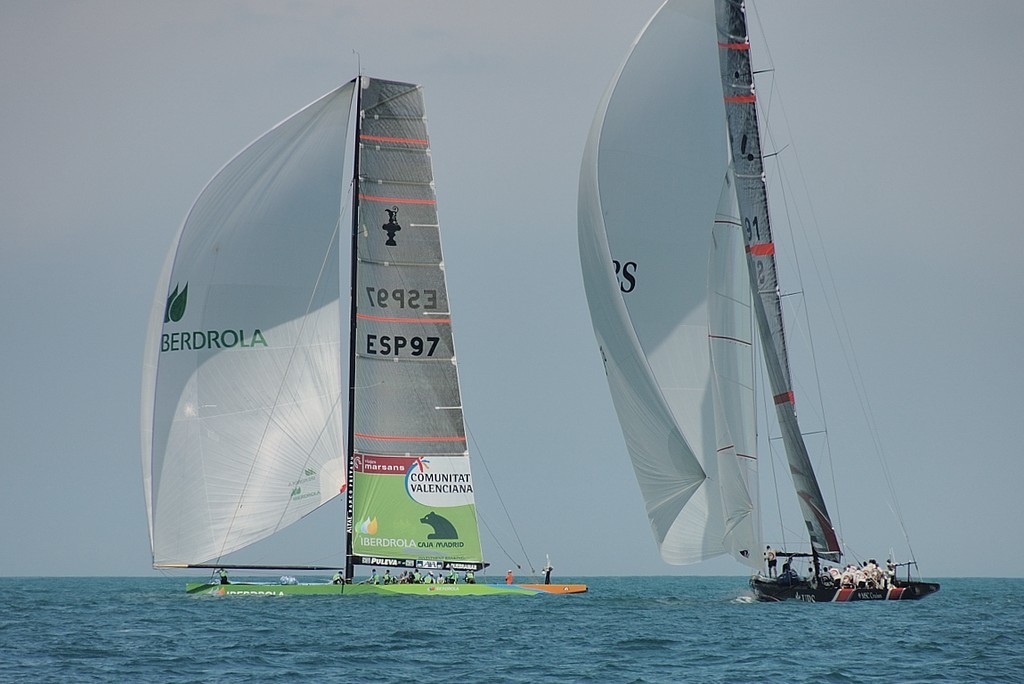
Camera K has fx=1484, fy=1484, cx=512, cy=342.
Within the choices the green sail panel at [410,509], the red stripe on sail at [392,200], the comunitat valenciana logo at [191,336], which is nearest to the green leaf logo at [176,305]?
the comunitat valenciana logo at [191,336]

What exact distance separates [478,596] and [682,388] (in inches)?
426

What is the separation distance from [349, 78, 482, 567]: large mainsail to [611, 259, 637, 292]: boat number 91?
672 centimetres

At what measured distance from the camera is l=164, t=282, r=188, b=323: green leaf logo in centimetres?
3603

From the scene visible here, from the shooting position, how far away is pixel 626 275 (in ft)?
108

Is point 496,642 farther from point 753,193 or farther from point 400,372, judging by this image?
point 753,193

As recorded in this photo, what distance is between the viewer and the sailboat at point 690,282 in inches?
1292

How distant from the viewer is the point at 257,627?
29.9 m

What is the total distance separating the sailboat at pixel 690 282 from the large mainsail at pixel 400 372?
5989 mm

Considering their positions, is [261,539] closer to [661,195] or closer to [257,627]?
[257,627]

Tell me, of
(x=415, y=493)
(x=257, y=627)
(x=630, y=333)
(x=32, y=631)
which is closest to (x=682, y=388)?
(x=630, y=333)

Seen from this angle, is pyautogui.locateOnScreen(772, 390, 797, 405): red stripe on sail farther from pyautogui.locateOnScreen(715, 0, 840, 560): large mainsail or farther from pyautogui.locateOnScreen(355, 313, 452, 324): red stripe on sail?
pyautogui.locateOnScreen(355, 313, 452, 324): red stripe on sail

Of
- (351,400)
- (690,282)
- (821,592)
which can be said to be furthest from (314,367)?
(821,592)

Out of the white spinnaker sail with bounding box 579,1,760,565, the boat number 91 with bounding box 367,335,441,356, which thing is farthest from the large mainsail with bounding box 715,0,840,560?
the boat number 91 with bounding box 367,335,441,356

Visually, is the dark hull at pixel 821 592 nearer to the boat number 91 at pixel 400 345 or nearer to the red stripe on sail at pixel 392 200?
the boat number 91 at pixel 400 345
